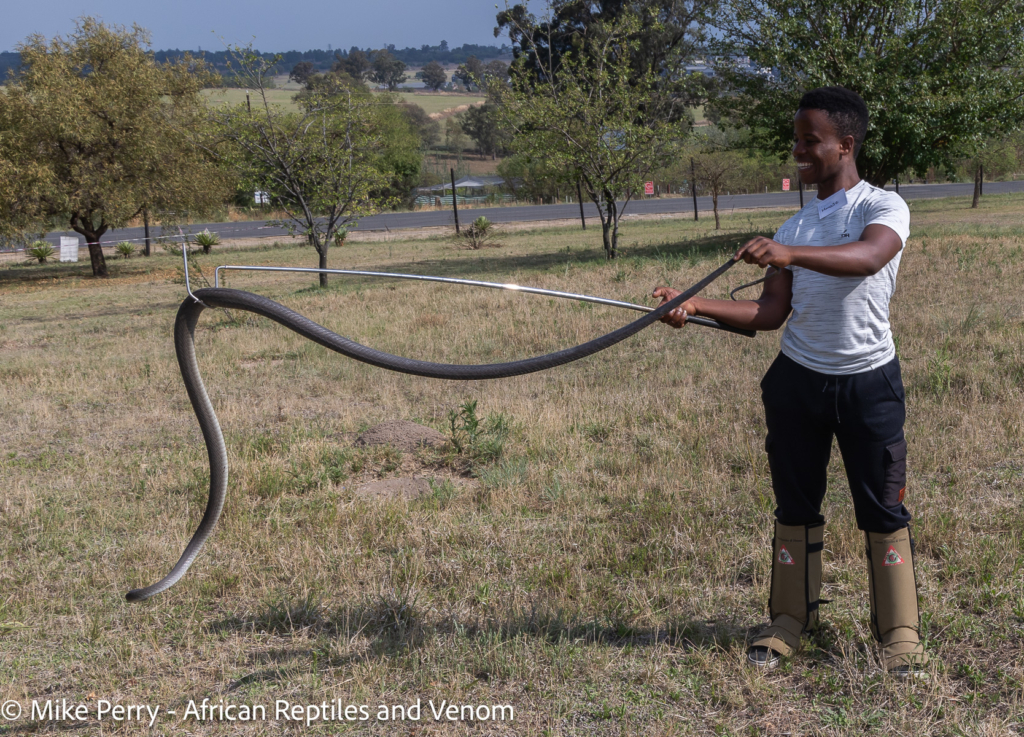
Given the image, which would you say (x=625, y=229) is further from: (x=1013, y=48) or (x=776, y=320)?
(x=776, y=320)

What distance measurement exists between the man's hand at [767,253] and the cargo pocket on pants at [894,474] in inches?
30.8

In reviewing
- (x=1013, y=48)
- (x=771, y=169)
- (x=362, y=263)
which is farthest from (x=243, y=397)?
(x=771, y=169)

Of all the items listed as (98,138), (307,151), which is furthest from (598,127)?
(98,138)

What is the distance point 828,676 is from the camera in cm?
299

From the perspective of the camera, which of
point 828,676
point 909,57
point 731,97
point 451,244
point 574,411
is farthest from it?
point 451,244

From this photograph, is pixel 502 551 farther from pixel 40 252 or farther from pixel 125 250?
pixel 40 252

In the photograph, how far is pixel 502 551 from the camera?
13.9 ft

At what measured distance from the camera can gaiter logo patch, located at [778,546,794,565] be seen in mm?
3084

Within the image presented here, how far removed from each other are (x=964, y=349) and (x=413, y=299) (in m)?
8.39

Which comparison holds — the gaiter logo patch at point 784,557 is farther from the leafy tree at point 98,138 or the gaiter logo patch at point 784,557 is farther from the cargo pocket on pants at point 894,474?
the leafy tree at point 98,138

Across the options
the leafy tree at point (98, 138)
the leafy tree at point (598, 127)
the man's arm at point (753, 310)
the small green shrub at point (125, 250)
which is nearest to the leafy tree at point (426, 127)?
the small green shrub at point (125, 250)

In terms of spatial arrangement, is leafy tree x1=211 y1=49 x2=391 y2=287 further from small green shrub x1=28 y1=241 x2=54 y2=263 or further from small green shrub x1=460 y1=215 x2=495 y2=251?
small green shrub x1=28 y1=241 x2=54 y2=263

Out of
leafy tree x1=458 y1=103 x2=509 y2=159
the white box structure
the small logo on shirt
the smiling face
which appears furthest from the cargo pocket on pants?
leafy tree x1=458 y1=103 x2=509 y2=159

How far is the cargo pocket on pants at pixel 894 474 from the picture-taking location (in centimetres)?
278
